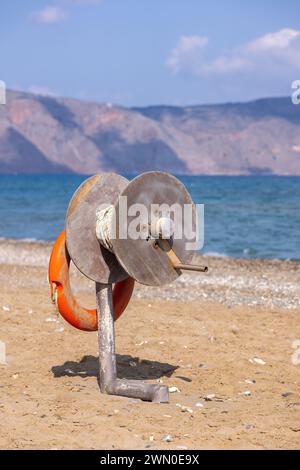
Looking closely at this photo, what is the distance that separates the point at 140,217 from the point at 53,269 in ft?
3.66

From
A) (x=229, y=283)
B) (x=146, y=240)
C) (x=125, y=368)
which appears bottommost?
(x=125, y=368)

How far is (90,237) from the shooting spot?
24.2 ft

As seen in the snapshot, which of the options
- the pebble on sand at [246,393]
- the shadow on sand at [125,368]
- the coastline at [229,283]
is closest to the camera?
the pebble on sand at [246,393]

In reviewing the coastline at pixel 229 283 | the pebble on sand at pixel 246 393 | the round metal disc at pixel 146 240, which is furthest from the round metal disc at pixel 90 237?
the coastline at pixel 229 283

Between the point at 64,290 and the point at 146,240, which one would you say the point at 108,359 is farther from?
the point at 146,240

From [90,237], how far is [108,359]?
1172mm

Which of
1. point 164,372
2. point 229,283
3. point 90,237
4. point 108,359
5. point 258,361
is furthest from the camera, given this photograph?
point 229,283

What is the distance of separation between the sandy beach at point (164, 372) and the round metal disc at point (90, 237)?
3.77 feet

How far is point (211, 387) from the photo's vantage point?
312 inches

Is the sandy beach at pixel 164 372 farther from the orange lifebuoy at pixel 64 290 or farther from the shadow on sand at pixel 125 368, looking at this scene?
the orange lifebuoy at pixel 64 290

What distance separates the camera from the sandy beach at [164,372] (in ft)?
20.1

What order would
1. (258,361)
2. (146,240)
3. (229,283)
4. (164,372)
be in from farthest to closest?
(229,283)
(258,361)
(164,372)
(146,240)

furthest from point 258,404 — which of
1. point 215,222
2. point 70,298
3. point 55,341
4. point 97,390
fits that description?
point 215,222

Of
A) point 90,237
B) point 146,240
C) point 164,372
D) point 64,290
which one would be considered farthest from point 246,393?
point 90,237
